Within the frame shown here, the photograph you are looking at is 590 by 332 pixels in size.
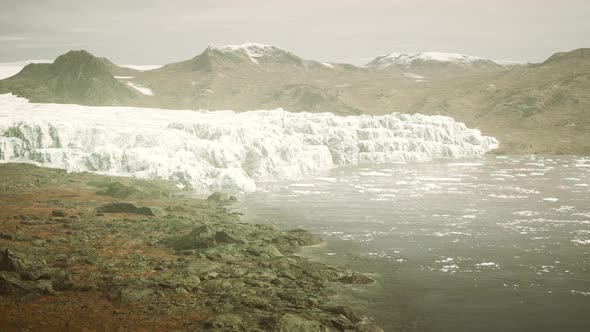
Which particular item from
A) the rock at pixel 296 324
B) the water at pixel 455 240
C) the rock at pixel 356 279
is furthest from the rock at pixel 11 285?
the rock at pixel 356 279

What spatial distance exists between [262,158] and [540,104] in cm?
7630

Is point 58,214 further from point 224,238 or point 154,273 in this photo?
point 154,273

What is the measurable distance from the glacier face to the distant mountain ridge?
1945 cm

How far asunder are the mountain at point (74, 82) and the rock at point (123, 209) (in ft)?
231

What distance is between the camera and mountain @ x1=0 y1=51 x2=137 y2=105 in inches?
A: 3875

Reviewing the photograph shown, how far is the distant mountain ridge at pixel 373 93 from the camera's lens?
3711 inches

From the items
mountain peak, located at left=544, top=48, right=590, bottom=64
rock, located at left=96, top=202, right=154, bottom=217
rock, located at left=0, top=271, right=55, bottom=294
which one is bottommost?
rock, located at left=0, top=271, right=55, bottom=294

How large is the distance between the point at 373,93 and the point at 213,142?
90352 mm

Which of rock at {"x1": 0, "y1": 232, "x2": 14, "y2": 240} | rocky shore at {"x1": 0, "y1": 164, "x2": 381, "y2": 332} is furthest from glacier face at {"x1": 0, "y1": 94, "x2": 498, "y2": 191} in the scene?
rock at {"x1": 0, "y1": 232, "x2": 14, "y2": 240}

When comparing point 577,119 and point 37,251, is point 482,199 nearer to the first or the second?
point 37,251

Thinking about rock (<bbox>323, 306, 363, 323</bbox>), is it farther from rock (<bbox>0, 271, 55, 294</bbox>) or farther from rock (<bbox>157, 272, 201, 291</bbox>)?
rock (<bbox>0, 271, 55, 294</bbox>)

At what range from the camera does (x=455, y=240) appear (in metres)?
27.4

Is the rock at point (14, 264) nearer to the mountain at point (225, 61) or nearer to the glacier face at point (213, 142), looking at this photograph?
the glacier face at point (213, 142)

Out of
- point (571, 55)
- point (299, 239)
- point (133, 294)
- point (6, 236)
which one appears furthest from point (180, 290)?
point (571, 55)
